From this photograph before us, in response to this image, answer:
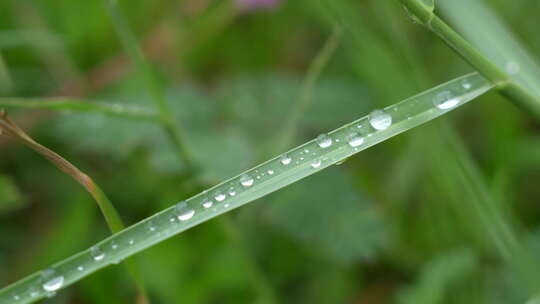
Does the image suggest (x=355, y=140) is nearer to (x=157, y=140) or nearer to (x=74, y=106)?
(x=74, y=106)

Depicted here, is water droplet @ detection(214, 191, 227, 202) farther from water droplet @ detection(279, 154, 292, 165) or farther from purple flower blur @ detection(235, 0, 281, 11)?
purple flower blur @ detection(235, 0, 281, 11)

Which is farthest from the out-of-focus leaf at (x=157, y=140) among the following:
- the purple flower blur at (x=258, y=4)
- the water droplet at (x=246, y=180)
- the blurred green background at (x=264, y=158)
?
the water droplet at (x=246, y=180)

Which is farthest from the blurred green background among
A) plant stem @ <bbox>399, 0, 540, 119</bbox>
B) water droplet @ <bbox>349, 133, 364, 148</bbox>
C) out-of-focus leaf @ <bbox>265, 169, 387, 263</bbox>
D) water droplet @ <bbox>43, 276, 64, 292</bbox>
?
water droplet @ <bbox>43, 276, 64, 292</bbox>

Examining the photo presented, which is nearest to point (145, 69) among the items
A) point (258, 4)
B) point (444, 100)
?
point (444, 100)

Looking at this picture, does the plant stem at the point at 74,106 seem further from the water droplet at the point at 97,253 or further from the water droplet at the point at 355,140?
the water droplet at the point at 355,140

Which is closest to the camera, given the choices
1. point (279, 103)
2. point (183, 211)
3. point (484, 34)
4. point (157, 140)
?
point (183, 211)

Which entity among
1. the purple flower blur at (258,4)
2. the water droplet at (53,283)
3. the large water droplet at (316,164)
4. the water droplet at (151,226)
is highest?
the purple flower blur at (258,4)
